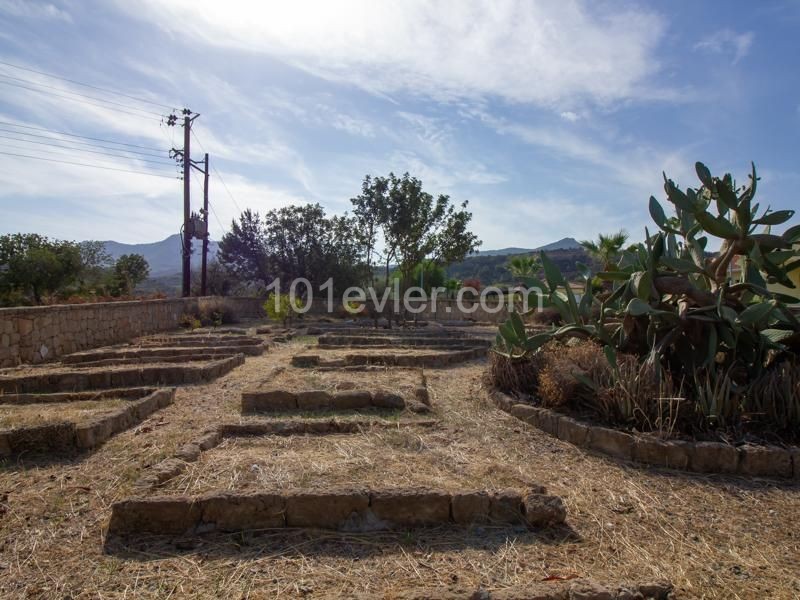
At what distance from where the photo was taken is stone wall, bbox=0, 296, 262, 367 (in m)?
8.71

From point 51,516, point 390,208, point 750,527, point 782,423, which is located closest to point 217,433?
point 51,516

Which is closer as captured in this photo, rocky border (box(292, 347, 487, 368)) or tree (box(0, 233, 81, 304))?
rocky border (box(292, 347, 487, 368))

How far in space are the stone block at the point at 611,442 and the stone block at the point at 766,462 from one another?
2.61 ft

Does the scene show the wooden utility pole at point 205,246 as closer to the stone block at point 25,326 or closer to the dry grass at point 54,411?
the stone block at point 25,326

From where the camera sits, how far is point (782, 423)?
438 cm

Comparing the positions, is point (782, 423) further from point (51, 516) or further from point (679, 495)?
point (51, 516)

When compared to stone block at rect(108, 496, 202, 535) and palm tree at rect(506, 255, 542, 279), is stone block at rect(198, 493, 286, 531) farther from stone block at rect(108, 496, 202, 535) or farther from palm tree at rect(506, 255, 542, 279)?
palm tree at rect(506, 255, 542, 279)

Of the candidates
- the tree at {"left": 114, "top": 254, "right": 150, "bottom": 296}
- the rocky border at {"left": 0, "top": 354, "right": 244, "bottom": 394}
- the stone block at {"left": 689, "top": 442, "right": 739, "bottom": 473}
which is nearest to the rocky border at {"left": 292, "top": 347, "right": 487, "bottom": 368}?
the rocky border at {"left": 0, "top": 354, "right": 244, "bottom": 394}

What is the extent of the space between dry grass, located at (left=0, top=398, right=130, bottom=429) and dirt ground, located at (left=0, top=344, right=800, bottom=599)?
3.10 ft

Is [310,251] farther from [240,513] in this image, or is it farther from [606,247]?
[240,513]

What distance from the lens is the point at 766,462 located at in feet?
13.1

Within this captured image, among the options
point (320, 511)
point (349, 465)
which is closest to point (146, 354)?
point (349, 465)

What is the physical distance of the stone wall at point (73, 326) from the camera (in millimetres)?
8711

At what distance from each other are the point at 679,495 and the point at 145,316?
13.3m
